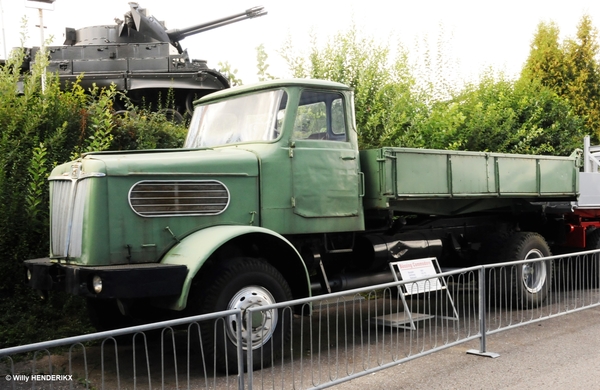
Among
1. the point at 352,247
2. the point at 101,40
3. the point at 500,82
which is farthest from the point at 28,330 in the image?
the point at 500,82

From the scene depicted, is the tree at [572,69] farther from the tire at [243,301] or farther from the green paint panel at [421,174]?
the tire at [243,301]

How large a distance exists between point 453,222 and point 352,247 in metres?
2.00

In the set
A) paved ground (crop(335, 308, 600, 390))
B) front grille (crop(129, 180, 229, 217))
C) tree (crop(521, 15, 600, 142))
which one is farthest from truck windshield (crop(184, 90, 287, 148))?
tree (crop(521, 15, 600, 142))

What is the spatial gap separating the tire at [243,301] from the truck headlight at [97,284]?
2.69 ft

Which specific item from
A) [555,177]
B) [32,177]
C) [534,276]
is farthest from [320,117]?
[555,177]

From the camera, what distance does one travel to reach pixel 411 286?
244 inches

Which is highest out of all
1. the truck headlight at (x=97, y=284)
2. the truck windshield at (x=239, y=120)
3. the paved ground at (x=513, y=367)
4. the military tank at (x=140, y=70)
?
the military tank at (x=140, y=70)

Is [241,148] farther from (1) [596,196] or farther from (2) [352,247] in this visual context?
(1) [596,196]

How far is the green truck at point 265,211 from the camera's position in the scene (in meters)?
5.24

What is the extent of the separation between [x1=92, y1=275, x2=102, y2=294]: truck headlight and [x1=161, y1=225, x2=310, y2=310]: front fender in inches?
22.6

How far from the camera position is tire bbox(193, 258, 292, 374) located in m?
5.16

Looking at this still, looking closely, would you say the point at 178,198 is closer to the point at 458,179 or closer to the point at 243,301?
the point at 243,301

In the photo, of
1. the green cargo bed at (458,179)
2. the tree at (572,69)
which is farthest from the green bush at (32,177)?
the tree at (572,69)

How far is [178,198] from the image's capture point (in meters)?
5.59
